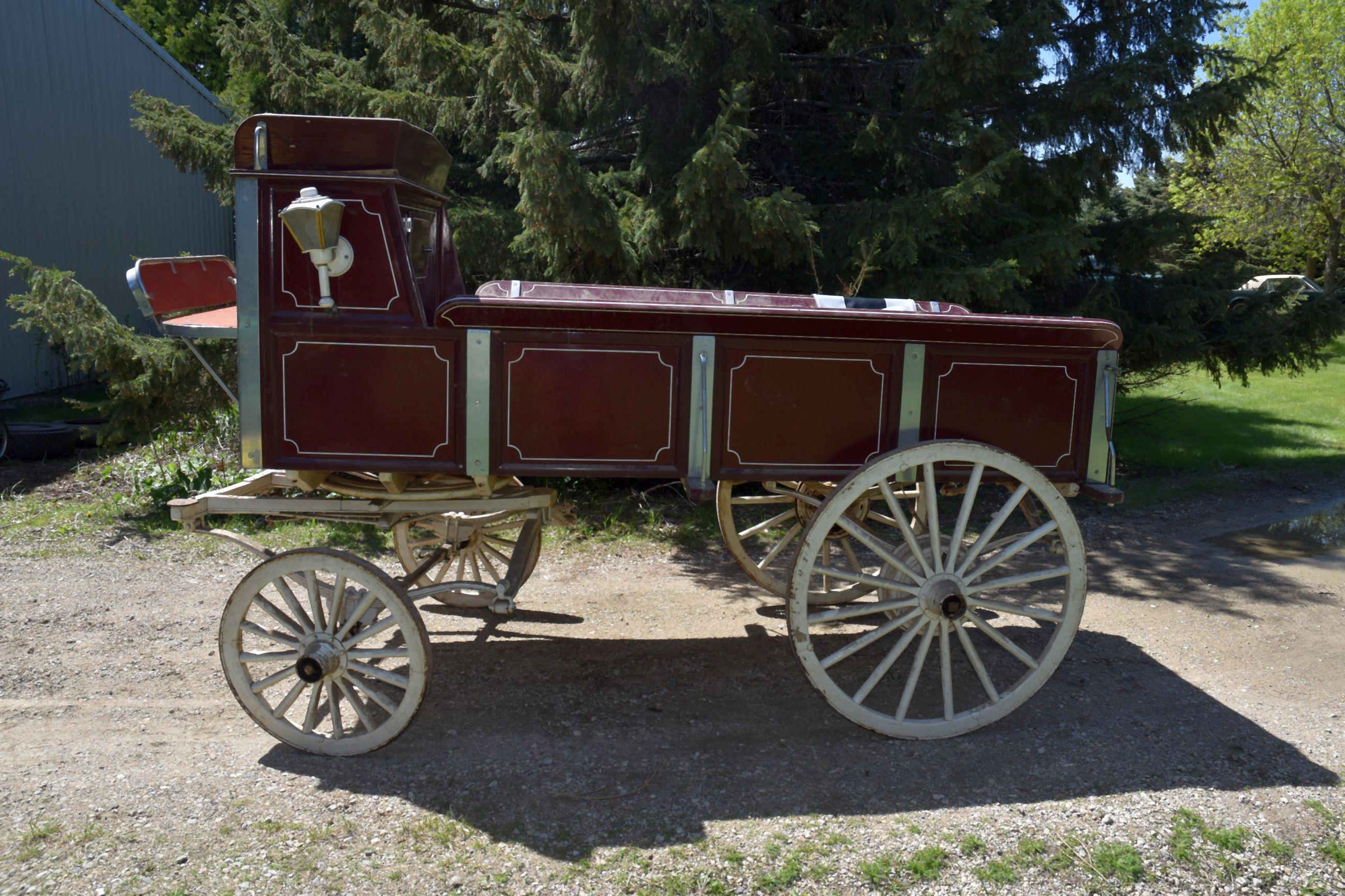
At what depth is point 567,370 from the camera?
3834 millimetres

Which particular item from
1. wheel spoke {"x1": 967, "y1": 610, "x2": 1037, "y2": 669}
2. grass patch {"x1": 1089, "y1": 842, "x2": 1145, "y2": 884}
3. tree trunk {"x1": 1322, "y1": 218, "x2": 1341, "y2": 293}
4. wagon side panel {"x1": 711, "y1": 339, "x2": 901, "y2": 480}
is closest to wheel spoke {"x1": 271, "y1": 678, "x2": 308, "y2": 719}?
wagon side panel {"x1": 711, "y1": 339, "x2": 901, "y2": 480}

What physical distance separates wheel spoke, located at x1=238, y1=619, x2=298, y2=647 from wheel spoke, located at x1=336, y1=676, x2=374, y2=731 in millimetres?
254

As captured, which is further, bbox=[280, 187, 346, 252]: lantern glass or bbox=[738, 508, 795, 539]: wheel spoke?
bbox=[738, 508, 795, 539]: wheel spoke

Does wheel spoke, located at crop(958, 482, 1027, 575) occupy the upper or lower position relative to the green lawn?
upper

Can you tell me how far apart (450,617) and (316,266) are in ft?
8.52

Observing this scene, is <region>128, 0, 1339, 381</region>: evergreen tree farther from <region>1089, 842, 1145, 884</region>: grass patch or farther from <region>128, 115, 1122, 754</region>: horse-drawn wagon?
<region>1089, 842, 1145, 884</region>: grass patch

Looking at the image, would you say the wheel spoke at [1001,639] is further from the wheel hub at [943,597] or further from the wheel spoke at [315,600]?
the wheel spoke at [315,600]

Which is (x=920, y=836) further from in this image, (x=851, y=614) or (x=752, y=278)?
(x=752, y=278)

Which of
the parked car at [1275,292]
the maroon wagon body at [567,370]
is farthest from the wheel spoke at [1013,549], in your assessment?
the parked car at [1275,292]

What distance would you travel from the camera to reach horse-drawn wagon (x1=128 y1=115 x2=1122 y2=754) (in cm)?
373

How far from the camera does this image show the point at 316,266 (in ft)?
12.1

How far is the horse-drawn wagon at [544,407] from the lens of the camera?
3732 mm

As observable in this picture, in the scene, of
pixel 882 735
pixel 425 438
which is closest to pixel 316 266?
pixel 425 438

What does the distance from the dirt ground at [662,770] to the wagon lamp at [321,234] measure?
1928mm
